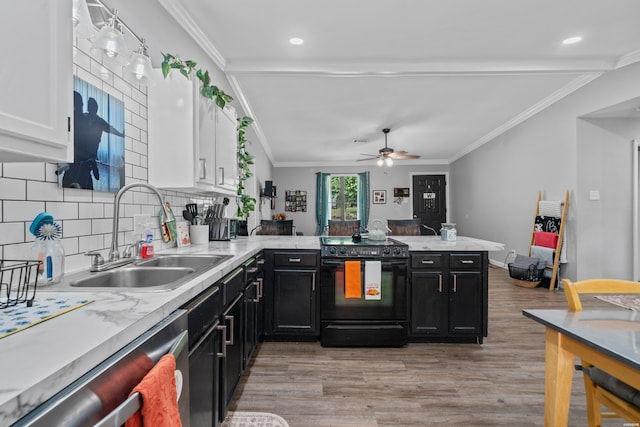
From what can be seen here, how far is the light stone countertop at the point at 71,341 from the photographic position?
50 cm

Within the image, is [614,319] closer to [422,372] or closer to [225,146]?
[422,372]

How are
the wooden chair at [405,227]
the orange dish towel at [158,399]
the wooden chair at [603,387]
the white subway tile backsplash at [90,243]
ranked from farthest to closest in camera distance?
the wooden chair at [405,227]
the white subway tile backsplash at [90,243]
the wooden chair at [603,387]
the orange dish towel at [158,399]

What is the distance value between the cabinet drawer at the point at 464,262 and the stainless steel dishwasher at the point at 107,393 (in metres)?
2.30

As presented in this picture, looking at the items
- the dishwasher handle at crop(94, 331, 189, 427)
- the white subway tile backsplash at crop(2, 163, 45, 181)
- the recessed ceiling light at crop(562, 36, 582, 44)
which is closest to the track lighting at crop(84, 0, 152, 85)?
the white subway tile backsplash at crop(2, 163, 45, 181)

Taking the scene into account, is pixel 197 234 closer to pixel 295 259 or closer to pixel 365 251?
pixel 295 259

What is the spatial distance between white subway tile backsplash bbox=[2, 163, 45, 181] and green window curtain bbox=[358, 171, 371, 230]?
26.9ft

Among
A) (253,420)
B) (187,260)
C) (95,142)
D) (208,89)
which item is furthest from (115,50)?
(253,420)

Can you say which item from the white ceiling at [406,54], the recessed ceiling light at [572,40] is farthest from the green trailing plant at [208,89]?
the recessed ceiling light at [572,40]

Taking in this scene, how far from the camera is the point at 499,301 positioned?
12.9ft

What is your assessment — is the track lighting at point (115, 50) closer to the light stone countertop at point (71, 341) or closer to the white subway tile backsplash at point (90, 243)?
the white subway tile backsplash at point (90, 243)

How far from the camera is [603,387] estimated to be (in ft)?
3.69

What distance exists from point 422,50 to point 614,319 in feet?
10.1

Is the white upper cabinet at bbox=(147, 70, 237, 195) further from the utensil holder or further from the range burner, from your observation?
the range burner

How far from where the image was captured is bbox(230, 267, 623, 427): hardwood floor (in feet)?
5.74
